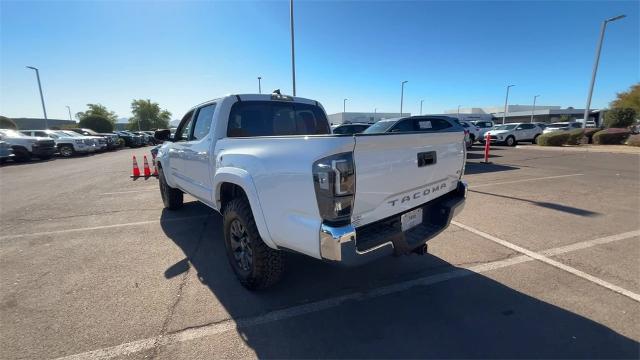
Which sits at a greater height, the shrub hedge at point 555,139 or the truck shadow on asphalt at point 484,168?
the shrub hedge at point 555,139

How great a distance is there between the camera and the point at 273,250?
2.89 meters

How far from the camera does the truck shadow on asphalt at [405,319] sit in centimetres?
228

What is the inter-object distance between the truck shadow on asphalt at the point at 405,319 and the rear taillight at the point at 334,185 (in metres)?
1.02

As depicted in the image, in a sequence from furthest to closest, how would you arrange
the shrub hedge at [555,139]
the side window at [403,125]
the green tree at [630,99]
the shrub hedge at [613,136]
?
the green tree at [630,99] < the shrub hedge at [555,139] < the shrub hedge at [613,136] < the side window at [403,125]

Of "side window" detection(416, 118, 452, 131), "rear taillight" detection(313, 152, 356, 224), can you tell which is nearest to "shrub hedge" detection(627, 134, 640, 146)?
"side window" detection(416, 118, 452, 131)

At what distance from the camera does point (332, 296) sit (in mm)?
3035

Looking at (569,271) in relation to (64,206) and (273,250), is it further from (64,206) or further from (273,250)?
(64,206)

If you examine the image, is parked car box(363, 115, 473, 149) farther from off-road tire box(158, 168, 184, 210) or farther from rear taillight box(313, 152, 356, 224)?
rear taillight box(313, 152, 356, 224)

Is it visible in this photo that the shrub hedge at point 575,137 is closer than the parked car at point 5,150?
No

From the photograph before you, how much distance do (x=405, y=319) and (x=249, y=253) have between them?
1.56 m

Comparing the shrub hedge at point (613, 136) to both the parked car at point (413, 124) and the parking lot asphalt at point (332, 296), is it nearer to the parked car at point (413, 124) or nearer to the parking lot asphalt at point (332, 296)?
the parked car at point (413, 124)

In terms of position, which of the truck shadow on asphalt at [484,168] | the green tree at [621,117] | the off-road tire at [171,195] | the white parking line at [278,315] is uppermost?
the green tree at [621,117]

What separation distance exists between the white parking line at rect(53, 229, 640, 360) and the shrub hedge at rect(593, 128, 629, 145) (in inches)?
898

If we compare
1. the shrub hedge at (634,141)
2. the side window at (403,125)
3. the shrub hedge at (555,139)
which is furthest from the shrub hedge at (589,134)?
the side window at (403,125)
